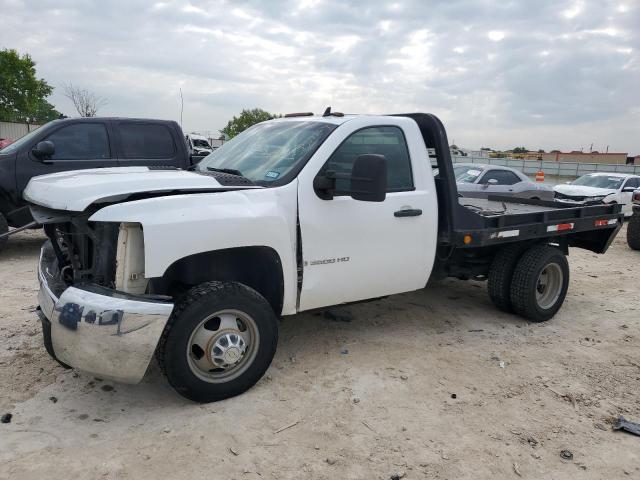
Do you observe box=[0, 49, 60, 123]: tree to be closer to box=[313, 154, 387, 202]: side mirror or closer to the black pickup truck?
the black pickup truck

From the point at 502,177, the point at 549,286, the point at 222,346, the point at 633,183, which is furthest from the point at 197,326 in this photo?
the point at 633,183

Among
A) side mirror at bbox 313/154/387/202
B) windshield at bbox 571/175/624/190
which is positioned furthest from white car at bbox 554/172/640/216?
side mirror at bbox 313/154/387/202

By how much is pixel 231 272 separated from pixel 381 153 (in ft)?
5.14

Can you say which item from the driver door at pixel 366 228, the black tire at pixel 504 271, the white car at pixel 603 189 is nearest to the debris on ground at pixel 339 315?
the driver door at pixel 366 228

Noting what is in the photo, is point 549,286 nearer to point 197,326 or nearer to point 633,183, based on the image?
point 197,326

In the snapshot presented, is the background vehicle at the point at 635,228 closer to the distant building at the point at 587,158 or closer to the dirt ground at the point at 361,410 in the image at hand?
the dirt ground at the point at 361,410

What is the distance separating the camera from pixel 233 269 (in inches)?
142

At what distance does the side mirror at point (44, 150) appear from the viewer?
697 centimetres

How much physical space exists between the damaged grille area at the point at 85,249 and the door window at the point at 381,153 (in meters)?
1.64

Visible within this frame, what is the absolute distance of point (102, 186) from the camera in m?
3.15

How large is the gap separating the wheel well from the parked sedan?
905 centimetres

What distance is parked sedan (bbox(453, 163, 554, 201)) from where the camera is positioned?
1218cm

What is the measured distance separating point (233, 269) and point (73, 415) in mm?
1349

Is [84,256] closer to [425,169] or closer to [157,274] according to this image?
[157,274]
